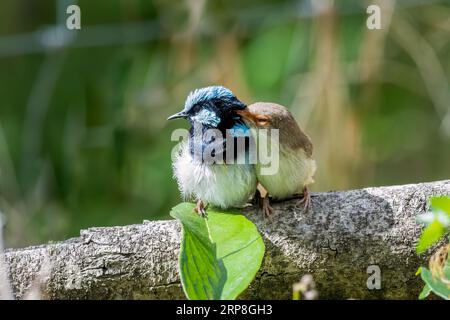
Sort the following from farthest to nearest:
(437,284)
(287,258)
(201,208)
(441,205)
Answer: (201,208) < (287,258) < (437,284) < (441,205)

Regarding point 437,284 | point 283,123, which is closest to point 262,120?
point 283,123

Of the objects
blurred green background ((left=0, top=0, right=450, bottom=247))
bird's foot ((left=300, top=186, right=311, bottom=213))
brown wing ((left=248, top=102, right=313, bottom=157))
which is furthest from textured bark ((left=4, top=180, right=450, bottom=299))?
blurred green background ((left=0, top=0, right=450, bottom=247))

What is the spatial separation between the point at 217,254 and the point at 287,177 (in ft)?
1.47

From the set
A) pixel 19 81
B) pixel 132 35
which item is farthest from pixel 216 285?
pixel 19 81

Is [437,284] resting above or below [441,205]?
below

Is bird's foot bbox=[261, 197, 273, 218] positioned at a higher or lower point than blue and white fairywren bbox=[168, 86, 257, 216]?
lower

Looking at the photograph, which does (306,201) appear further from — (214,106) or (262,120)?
(214,106)

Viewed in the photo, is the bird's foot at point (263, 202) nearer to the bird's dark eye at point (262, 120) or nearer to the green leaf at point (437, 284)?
the bird's dark eye at point (262, 120)

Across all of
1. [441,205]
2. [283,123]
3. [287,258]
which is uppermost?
[283,123]

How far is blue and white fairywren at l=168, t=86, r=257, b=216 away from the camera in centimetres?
256

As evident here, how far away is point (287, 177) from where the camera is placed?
2582mm

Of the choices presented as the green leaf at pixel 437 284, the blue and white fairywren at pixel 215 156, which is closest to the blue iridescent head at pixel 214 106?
the blue and white fairywren at pixel 215 156

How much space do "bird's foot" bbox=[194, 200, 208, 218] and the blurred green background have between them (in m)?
1.46

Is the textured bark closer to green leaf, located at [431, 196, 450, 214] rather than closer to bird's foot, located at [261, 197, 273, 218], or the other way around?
bird's foot, located at [261, 197, 273, 218]
